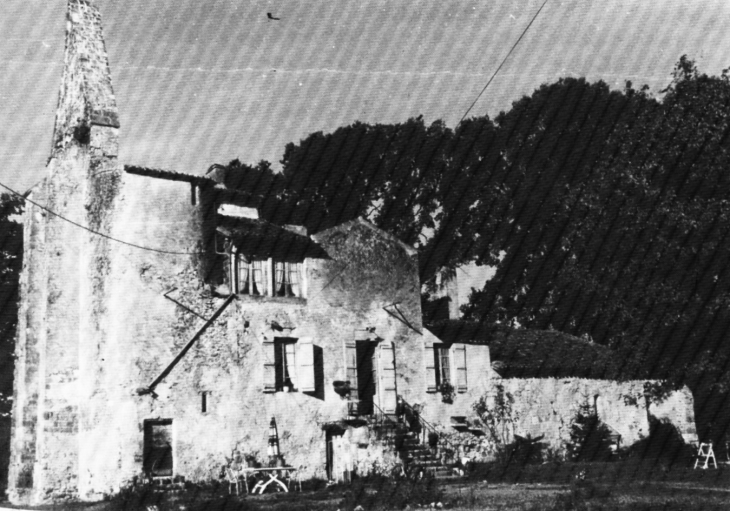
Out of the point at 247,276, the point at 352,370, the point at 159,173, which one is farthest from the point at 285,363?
the point at 159,173

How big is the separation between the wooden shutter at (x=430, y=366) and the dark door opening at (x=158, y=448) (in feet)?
25.3

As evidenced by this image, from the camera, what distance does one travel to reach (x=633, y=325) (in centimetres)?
2017

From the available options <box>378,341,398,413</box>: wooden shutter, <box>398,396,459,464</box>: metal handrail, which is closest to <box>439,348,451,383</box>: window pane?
<box>398,396,459,464</box>: metal handrail

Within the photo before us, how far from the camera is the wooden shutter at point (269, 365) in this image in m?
21.1

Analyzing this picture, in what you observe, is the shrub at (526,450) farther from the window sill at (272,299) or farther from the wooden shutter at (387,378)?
the window sill at (272,299)

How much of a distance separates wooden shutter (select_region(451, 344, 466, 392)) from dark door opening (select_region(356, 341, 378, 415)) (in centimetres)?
269

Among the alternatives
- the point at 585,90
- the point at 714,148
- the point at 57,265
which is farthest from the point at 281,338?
the point at 585,90

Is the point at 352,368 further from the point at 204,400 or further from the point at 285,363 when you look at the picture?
the point at 204,400

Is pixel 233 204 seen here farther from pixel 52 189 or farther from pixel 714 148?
pixel 714 148

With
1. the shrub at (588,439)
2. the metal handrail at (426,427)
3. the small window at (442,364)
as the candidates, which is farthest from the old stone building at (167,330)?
the shrub at (588,439)

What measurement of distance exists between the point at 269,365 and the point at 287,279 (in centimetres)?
242

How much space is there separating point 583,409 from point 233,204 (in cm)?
1224

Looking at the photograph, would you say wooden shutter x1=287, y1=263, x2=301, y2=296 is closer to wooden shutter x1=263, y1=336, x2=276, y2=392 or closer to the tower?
wooden shutter x1=263, y1=336, x2=276, y2=392

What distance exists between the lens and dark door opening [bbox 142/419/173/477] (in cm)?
1938
